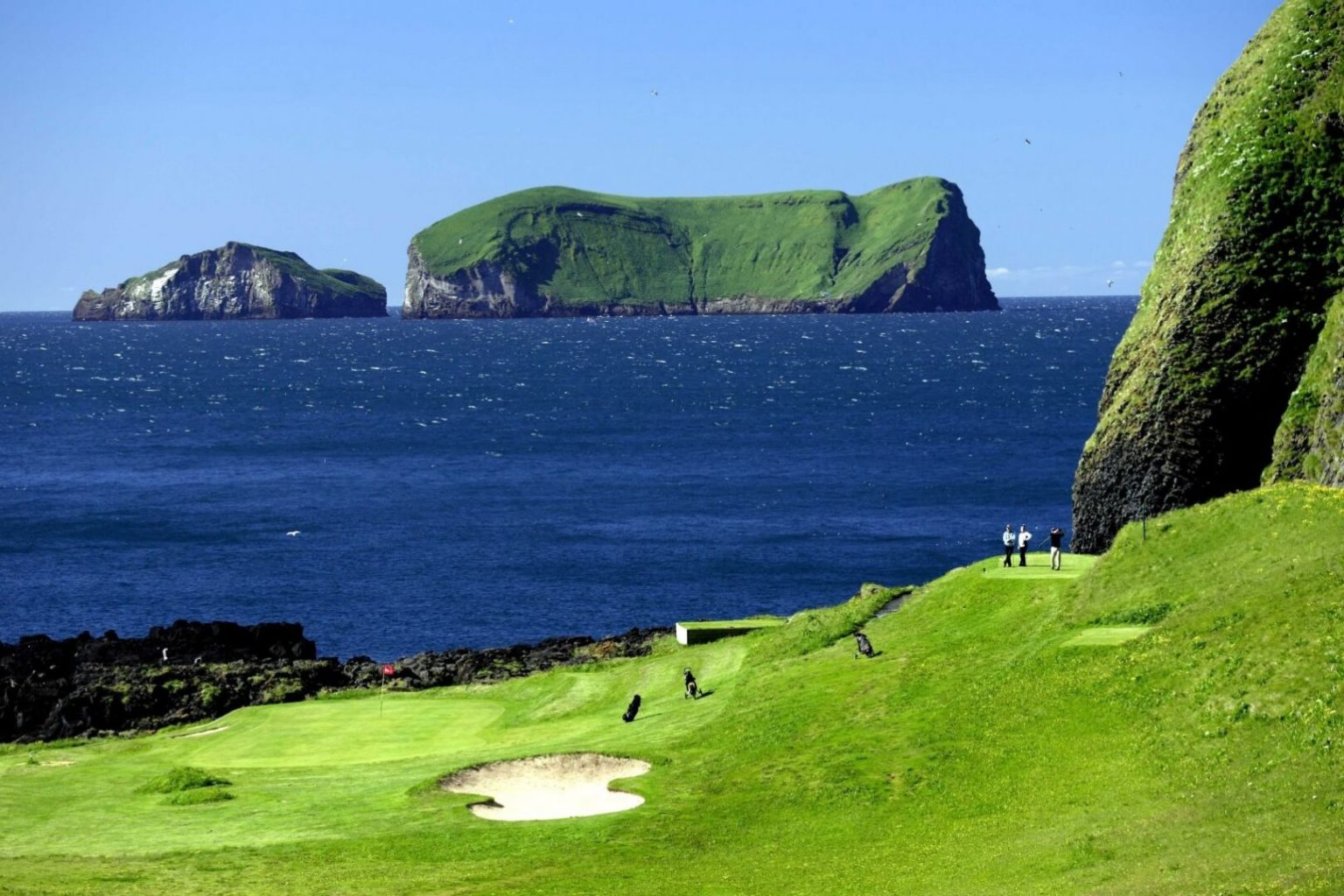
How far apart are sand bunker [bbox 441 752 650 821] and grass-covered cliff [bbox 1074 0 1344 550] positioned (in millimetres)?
31954

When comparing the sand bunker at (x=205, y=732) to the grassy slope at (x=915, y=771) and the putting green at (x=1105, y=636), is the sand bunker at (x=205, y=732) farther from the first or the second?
the putting green at (x=1105, y=636)

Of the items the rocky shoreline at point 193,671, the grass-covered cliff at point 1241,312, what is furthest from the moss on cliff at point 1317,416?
the rocky shoreline at point 193,671

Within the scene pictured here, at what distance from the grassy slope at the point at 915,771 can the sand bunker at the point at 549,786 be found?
0.83 m

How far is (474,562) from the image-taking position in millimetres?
109062

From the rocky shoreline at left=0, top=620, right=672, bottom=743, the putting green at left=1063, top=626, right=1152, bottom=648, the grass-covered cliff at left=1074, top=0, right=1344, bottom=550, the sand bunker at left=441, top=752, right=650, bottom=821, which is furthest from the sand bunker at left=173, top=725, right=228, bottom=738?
the grass-covered cliff at left=1074, top=0, right=1344, bottom=550

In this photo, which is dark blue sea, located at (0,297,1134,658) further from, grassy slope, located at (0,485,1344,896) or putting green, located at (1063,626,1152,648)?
putting green, located at (1063,626,1152,648)

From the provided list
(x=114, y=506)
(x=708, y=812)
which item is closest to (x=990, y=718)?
(x=708, y=812)

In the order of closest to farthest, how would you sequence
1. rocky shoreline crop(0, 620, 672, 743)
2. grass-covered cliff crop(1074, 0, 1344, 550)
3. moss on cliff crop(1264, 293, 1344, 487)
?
1. moss on cliff crop(1264, 293, 1344, 487)
2. rocky shoreline crop(0, 620, 672, 743)
3. grass-covered cliff crop(1074, 0, 1344, 550)

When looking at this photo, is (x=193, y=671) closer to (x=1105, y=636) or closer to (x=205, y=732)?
(x=205, y=732)

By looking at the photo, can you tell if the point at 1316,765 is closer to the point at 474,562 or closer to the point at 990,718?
the point at 990,718

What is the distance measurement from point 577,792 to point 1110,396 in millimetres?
40822

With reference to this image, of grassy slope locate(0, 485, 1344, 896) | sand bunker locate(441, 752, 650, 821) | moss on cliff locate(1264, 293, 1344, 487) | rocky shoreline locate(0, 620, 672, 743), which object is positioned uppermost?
moss on cliff locate(1264, 293, 1344, 487)

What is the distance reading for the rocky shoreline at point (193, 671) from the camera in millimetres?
64500

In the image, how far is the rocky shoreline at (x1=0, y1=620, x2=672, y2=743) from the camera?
64.5 m
